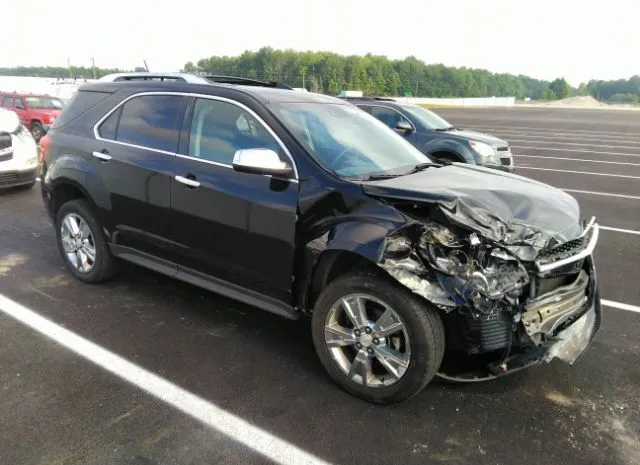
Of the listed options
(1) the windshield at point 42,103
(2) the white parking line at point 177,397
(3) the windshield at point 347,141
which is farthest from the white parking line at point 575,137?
(2) the white parking line at point 177,397

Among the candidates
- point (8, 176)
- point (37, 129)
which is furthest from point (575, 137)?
point (8, 176)

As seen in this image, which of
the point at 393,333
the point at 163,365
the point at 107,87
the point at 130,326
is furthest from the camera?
the point at 107,87

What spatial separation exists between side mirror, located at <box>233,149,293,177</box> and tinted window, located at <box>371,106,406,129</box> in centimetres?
748

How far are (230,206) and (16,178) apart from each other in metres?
6.93

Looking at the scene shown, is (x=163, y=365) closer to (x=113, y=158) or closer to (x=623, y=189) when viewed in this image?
(x=113, y=158)

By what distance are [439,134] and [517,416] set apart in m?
7.57

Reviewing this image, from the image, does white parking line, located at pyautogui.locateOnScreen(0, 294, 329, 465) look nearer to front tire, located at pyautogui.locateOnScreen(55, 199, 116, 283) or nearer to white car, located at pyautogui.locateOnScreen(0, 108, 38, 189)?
front tire, located at pyautogui.locateOnScreen(55, 199, 116, 283)

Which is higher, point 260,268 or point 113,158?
point 113,158

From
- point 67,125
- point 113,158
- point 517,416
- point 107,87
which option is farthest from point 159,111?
point 517,416

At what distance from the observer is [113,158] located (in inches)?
169

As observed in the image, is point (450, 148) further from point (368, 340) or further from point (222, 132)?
point (368, 340)

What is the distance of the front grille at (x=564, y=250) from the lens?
2.86 m

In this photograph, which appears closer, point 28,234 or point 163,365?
point 163,365

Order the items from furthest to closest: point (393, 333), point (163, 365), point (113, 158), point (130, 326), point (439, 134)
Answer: point (439, 134)
point (113, 158)
point (130, 326)
point (163, 365)
point (393, 333)
